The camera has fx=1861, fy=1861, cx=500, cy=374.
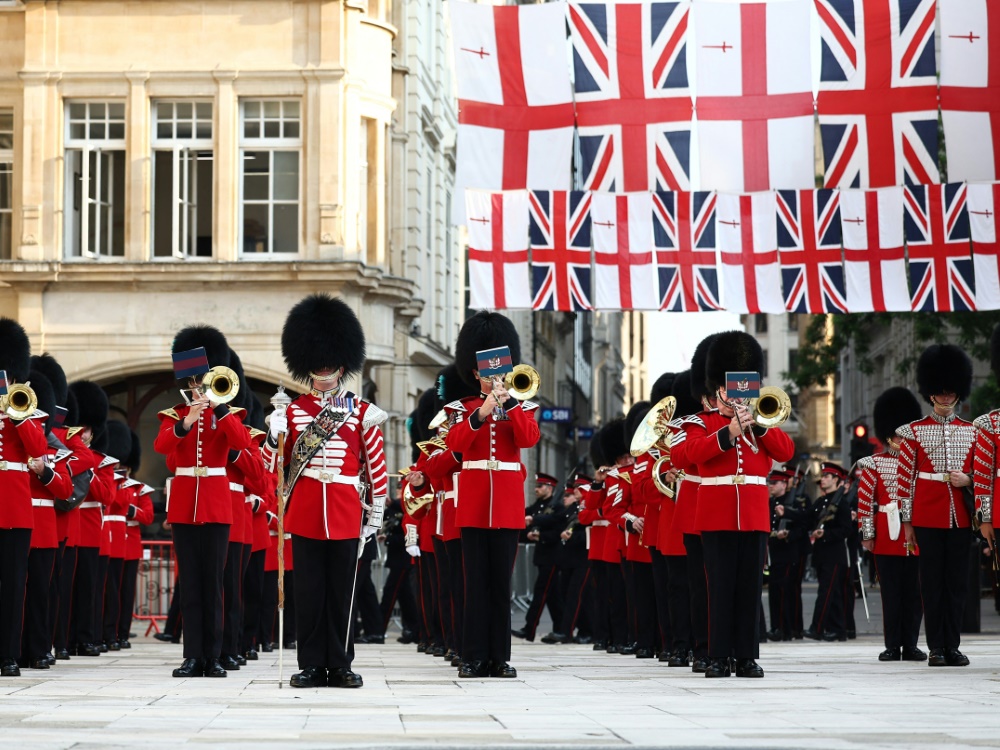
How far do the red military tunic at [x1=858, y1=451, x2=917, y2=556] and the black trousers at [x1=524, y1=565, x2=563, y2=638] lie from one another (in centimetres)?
546

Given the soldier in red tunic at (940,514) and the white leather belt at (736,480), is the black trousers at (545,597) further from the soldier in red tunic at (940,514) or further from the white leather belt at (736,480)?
the white leather belt at (736,480)

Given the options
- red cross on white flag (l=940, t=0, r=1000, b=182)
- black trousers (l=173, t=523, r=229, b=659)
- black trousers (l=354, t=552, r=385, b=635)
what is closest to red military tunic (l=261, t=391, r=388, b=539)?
black trousers (l=173, t=523, r=229, b=659)

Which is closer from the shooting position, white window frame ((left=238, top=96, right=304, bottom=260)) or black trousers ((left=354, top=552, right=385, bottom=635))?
black trousers ((left=354, top=552, right=385, bottom=635))

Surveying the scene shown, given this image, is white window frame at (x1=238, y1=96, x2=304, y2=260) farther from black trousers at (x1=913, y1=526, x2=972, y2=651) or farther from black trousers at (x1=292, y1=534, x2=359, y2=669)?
black trousers at (x1=292, y1=534, x2=359, y2=669)

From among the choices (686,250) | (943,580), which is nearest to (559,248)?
(686,250)

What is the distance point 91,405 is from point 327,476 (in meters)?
6.18

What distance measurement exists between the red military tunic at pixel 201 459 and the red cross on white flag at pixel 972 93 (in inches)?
382

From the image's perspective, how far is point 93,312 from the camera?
2542 cm

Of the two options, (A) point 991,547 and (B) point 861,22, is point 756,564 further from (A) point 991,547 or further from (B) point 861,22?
(B) point 861,22

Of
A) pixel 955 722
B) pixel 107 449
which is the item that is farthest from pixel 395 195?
pixel 955 722

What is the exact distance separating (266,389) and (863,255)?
11151 mm

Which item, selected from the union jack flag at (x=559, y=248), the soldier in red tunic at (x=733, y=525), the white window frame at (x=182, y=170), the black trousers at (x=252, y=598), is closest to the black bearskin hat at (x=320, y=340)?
the soldier in red tunic at (x=733, y=525)

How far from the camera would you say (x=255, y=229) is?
85.1ft

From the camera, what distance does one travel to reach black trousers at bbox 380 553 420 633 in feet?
61.4
